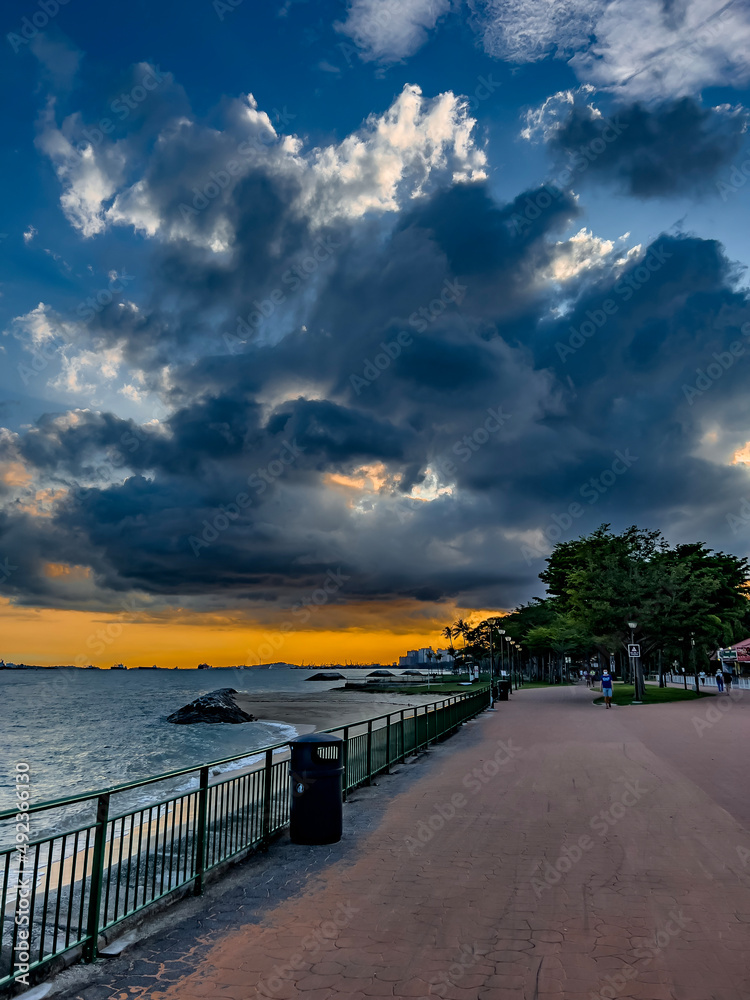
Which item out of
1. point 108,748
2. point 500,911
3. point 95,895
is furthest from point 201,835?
point 108,748

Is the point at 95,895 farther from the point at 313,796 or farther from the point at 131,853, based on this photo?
the point at 313,796

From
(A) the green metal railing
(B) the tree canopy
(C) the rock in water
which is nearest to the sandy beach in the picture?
(C) the rock in water

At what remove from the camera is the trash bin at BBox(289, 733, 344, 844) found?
834 cm

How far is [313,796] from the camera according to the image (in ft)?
27.5

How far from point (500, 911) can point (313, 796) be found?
9.75 ft

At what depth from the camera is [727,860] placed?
7.64 meters

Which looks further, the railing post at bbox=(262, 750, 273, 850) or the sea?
the sea

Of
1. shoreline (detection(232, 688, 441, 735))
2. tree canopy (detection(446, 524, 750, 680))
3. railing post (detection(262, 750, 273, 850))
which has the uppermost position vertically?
tree canopy (detection(446, 524, 750, 680))

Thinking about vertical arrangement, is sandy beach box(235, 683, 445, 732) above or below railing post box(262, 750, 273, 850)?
below

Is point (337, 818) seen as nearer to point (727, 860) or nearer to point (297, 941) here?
point (297, 941)

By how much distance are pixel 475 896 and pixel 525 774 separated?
7.66m

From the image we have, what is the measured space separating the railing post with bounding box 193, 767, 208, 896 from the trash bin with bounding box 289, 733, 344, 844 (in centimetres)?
160

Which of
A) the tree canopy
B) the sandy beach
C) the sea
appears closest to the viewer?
the sea

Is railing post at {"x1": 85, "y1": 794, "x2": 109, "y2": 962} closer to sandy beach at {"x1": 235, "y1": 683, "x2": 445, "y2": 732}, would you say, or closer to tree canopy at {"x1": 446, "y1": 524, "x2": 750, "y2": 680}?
sandy beach at {"x1": 235, "y1": 683, "x2": 445, "y2": 732}
